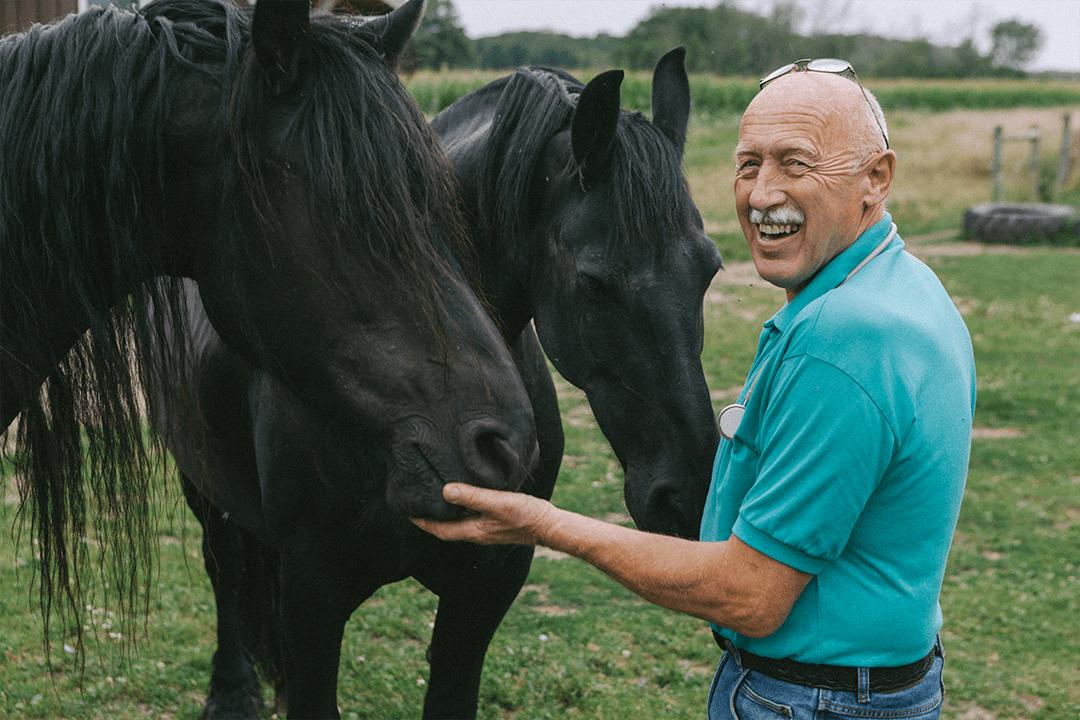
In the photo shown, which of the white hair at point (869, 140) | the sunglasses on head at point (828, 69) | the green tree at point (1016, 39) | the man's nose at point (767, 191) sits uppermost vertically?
the green tree at point (1016, 39)

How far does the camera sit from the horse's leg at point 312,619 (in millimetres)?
2873

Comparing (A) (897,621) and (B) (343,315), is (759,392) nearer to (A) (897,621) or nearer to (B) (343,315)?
(A) (897,621)

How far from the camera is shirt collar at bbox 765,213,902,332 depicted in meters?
1.83

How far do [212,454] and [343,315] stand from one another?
1790 mm

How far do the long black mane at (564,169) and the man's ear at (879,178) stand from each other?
0.76m

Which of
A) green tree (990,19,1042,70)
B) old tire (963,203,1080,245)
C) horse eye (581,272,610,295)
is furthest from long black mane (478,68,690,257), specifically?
green tree (990,19,1042,70)

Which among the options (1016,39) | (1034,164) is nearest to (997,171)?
(1034,164)

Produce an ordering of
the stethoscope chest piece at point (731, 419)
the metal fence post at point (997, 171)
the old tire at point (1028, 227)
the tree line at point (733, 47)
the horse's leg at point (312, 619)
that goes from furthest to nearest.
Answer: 1. the tree line at point (733, 47)
2. the metal fence post at point (997, 171)
3. the old tire at point (1028, 227)
4. the horse's leg at point (312, 619)
5. the stethoscope chest piece at point (731, 419)

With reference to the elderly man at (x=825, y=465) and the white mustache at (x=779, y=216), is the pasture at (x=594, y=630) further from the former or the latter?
the white mustache at (x=779, y=216)

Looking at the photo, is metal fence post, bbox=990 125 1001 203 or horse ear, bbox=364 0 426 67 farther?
metal fence post, bbox=990 125 1001 203

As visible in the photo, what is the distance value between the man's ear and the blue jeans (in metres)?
0.83

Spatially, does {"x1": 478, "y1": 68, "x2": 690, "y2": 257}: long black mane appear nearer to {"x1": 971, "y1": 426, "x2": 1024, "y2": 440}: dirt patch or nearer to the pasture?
the pasture

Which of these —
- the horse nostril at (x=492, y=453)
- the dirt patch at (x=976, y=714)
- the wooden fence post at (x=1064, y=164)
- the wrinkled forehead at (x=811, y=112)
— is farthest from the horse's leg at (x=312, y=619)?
the wooden fence post at (x=1064, y=164)

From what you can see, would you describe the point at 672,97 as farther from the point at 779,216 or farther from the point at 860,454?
the point at 860,454
